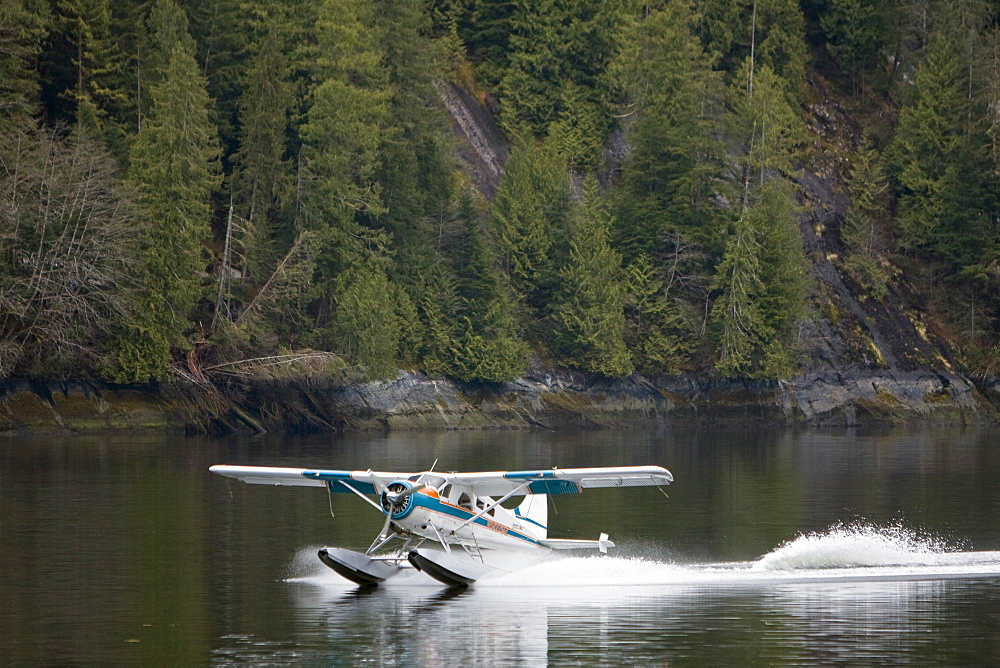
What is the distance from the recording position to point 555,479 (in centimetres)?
2359

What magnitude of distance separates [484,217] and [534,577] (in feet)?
165

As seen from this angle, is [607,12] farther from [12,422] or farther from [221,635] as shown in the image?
[221,635]

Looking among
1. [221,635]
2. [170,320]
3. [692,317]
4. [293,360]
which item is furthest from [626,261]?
[221,635]

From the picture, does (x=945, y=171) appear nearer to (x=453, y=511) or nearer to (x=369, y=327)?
(x=369, y=327)

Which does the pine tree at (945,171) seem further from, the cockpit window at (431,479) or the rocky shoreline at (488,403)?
the cockpit window at (431,479)

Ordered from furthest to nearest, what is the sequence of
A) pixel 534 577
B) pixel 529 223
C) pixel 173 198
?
1. pixel 529 223
2. pixel 173 198
3. pixel 534 577

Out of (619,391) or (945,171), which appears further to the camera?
(945,171)

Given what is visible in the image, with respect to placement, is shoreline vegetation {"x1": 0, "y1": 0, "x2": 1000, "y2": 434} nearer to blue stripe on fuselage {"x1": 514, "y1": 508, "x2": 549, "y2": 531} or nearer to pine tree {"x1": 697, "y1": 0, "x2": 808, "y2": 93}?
pine tree {"x1": 697, "y1": 0, "x2": 808, "y2": 93}

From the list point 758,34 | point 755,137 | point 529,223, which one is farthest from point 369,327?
point 758,34

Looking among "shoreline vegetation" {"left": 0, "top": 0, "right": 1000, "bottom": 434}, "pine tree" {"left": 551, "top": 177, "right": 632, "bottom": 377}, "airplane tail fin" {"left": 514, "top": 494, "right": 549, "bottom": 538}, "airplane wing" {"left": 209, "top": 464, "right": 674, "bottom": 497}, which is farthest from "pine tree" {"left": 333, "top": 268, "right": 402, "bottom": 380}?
"airplane tail fin" {"left": 514, "top": 494, "right": 549, "bottom": 538}

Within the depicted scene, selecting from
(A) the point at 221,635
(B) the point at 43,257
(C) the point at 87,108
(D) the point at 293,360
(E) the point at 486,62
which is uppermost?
(E) the point at 486,62

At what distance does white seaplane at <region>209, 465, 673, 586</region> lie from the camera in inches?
875

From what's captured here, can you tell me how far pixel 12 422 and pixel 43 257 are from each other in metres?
6.37

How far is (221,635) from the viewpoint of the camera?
59.9 ft
